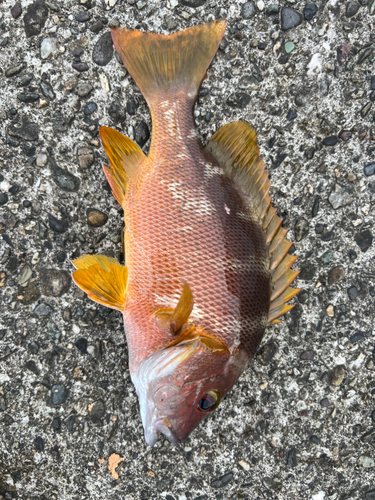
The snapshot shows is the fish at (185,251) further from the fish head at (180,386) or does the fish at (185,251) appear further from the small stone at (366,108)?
the small stone at (366,108)

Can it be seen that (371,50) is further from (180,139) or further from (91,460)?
(91,460)

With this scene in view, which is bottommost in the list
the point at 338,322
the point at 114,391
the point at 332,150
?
the point at 114,391

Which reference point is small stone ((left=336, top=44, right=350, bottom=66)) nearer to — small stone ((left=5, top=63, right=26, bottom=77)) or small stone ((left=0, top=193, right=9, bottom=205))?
small stone ((left=5, top=63, right=26, bottom=77))

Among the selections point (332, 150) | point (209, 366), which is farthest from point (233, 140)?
point (209, 366)

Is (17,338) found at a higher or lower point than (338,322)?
lower

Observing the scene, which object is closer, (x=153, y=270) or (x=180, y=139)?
(x=153, y=270)

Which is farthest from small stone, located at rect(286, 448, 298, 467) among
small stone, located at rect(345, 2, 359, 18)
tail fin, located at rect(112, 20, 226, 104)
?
small stone, located at rect(345, 2, 359, 18)

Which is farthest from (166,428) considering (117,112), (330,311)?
(117,112)
